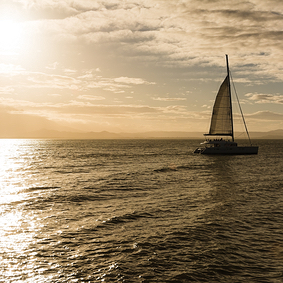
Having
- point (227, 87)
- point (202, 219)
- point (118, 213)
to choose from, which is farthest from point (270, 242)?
point (227, 87)

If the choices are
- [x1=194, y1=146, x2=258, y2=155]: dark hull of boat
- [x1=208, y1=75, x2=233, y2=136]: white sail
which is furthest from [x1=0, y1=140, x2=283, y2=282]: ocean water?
[x1=208, y1=75, x2=233, y2=136]: white sail

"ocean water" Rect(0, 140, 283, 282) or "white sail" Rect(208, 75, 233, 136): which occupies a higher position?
"white sail" Rect(208, 75, 233, 136)

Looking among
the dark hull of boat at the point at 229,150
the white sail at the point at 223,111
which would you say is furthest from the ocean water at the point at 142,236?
the white sail at the point at 223,111

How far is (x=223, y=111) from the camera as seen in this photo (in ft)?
246

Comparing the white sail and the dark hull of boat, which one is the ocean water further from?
the white sail

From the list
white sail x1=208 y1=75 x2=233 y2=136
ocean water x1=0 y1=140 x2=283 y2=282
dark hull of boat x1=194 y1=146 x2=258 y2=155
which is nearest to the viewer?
ocean water x1=0 y1=140 x2=283 y2=282

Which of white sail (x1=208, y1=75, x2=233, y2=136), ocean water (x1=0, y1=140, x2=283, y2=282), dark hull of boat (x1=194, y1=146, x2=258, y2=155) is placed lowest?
ocean water (x1=0, y1=140, x2=283, y2=282)

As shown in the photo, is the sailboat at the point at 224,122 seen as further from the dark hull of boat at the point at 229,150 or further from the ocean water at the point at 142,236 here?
the ocean water at the point at 142,236

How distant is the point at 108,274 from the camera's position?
11078mm

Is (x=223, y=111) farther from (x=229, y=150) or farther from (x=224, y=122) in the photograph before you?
(x=229, y=150)

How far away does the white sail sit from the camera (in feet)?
245

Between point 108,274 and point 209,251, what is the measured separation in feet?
17.1

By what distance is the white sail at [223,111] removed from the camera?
245 ft

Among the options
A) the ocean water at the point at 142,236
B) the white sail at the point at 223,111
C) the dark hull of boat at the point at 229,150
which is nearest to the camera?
the ocean water at the point at 142,236
